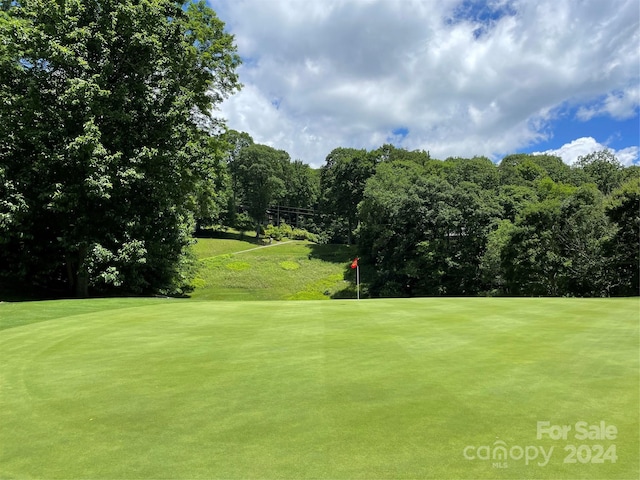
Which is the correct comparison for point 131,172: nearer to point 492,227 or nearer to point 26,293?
point 26,293

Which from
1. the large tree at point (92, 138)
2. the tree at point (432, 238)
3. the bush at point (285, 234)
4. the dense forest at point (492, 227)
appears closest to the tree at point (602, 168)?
the dense forest at point (492, 227)

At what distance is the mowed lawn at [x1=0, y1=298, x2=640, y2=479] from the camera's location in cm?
402

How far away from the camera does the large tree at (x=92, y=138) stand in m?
21.2

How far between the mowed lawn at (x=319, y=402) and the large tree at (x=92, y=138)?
13.0 meters

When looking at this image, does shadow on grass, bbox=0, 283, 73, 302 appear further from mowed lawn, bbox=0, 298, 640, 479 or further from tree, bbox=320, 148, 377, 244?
tree, bbox=320, 148, 377, 244

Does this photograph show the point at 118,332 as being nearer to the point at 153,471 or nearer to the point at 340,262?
the point at 153,471

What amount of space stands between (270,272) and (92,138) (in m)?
43.0

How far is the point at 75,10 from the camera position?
22328mm

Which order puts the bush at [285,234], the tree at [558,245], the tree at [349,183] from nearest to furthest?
the tree at [558,245]
the tree at [349,183]
the bush at [285,234]

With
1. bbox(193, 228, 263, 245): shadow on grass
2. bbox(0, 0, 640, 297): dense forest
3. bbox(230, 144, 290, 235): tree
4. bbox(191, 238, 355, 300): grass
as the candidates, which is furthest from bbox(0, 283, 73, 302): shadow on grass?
bbox(230, 144, 290, 235): tree

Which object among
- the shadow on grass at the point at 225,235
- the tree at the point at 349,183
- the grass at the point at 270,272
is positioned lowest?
the grass at the point at 270,272

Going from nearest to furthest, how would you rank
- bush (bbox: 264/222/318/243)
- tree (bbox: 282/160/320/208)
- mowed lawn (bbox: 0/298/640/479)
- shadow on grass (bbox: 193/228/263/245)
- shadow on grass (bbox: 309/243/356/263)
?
mowed lawn (bbox: 0/298/640/479)
shadow on grass (bbox: 309/243/356/263)
shadow on grass (bbox: 193/228/263/245)
bush (bbox: 264/222/318/243)
tree (bbox: 282/160/320/208)

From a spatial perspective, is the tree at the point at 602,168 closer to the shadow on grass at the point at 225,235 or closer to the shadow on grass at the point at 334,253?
the shadow on grass at the point at 334,253

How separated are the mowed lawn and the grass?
38.7 meters
